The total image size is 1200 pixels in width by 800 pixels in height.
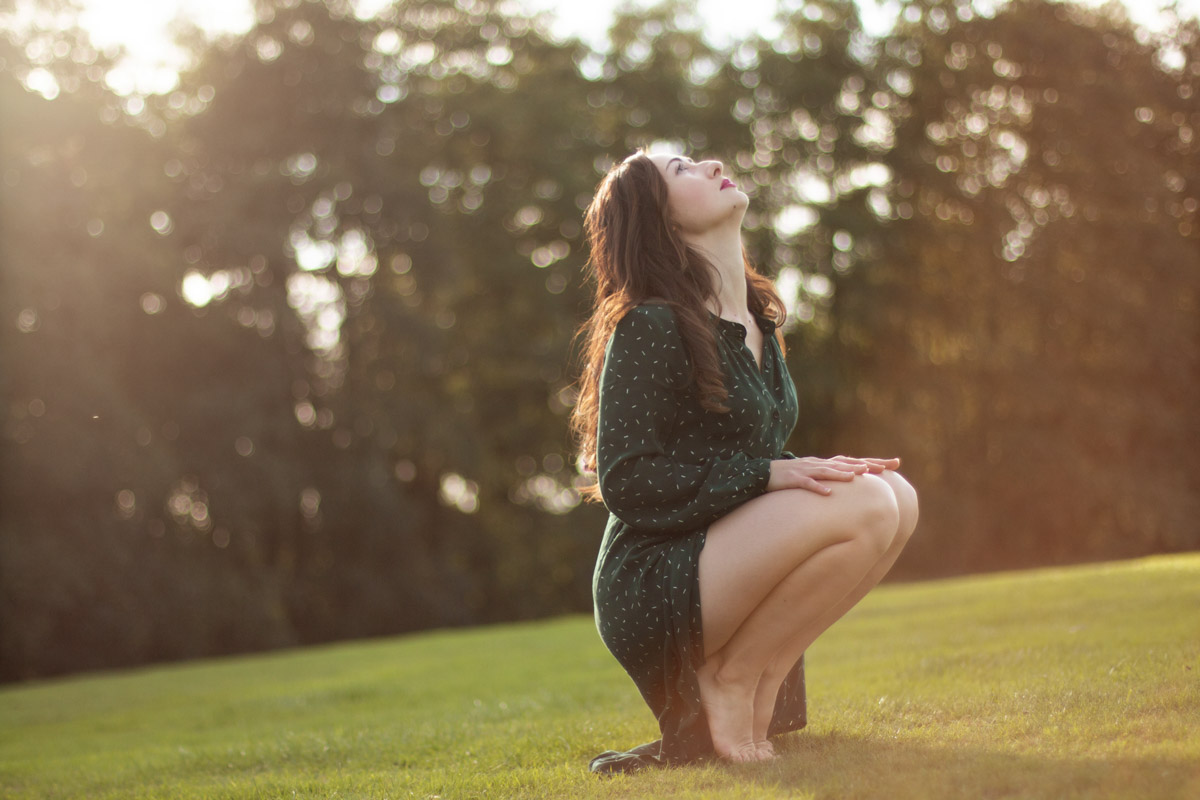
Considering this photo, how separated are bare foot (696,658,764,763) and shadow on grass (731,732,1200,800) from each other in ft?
0.53

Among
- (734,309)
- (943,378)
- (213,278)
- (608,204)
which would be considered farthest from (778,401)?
(943,378)

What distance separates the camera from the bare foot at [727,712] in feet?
11.7

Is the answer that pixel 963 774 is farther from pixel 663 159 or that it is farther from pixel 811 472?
pixel 663 159

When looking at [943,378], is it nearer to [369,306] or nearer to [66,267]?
[369,306]

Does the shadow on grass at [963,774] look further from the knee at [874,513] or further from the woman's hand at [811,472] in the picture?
the woman's hand at [811,472]

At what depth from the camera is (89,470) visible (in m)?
18.7

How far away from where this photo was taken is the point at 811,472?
3.47m

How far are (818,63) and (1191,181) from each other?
8710mm

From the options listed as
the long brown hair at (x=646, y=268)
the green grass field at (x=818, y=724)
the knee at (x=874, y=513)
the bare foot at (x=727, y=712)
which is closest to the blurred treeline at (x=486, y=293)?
the green grass field at (x=818, y=724)

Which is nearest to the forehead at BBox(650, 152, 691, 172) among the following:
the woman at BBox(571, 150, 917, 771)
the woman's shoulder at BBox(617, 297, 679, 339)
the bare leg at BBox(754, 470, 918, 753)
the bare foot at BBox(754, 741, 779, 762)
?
the woman at BBox(571, 150, 917, 771)

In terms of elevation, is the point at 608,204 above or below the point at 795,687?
above

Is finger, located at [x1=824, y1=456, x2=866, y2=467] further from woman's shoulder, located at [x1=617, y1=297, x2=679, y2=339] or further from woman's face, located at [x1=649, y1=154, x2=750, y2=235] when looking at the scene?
woman's face, located at [x1=649, y1=154, x2=750, y2=235]

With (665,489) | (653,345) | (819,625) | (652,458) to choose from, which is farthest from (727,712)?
(653,345)

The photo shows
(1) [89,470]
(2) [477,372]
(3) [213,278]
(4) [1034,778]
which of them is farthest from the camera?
(2) [477,372]
